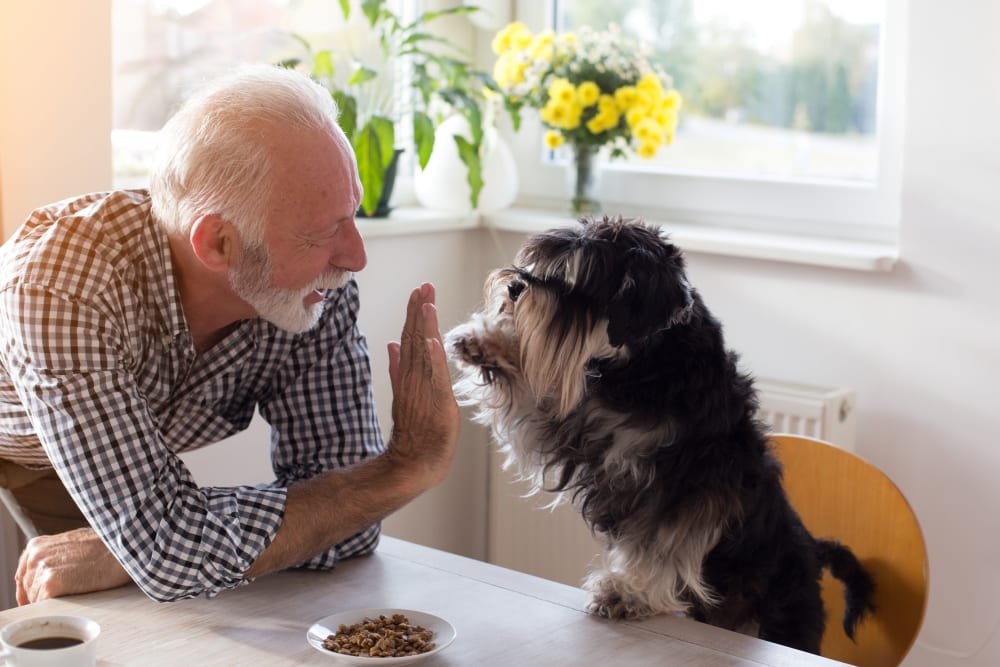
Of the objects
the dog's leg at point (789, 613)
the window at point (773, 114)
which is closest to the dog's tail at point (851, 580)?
the dog's leg at point (789, 613)

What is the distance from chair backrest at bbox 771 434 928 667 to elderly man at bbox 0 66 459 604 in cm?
68

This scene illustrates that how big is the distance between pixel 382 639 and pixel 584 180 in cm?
198

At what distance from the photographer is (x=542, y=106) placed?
3090 millimetres

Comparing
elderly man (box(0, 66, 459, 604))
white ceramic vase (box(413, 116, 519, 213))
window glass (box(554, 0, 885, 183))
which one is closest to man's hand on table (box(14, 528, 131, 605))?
elderly man (box(0, 66, 459, 604))

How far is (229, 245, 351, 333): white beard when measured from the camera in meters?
1.72

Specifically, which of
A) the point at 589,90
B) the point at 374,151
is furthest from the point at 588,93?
the point at 374,151

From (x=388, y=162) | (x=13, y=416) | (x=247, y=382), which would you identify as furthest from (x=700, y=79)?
(x=13, y=416)

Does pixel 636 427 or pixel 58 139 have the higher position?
pixel 58 139

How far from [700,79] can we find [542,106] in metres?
0.44

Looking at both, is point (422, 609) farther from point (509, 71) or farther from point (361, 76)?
point (509, 71)

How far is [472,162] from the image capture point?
9.96 ft

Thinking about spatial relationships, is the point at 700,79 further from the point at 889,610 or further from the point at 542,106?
the point at 889,610

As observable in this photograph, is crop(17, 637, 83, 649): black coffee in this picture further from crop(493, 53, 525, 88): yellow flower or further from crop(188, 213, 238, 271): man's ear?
crop(493, 53, 525, 88): yellow flower

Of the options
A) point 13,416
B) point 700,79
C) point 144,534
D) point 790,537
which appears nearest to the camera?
point 144,534
